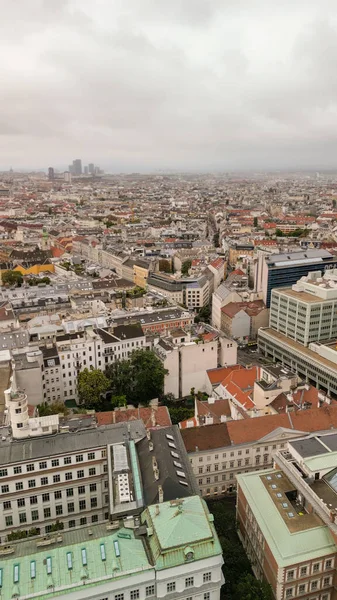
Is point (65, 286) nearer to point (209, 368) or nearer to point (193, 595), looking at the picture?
point (209, 368)

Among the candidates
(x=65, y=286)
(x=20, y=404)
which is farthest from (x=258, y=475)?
(x=65, y=286)

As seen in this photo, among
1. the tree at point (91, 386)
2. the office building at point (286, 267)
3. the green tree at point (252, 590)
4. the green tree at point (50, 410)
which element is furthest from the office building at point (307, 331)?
the green tree at point (252, 590)

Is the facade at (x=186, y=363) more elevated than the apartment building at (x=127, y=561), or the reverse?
the apartment building at (x=127, y=561)

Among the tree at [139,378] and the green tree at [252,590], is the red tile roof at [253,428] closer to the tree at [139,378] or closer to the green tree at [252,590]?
the green tree at [252,590]

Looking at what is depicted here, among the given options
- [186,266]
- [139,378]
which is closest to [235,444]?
[139,378]

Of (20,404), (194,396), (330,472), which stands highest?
(20,404)

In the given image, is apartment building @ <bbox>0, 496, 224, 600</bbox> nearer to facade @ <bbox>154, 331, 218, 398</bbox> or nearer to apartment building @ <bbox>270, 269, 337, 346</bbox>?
facade @ <bbox>154, 331, 218, 398</bbox>

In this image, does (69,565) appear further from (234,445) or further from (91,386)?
(91,386)
